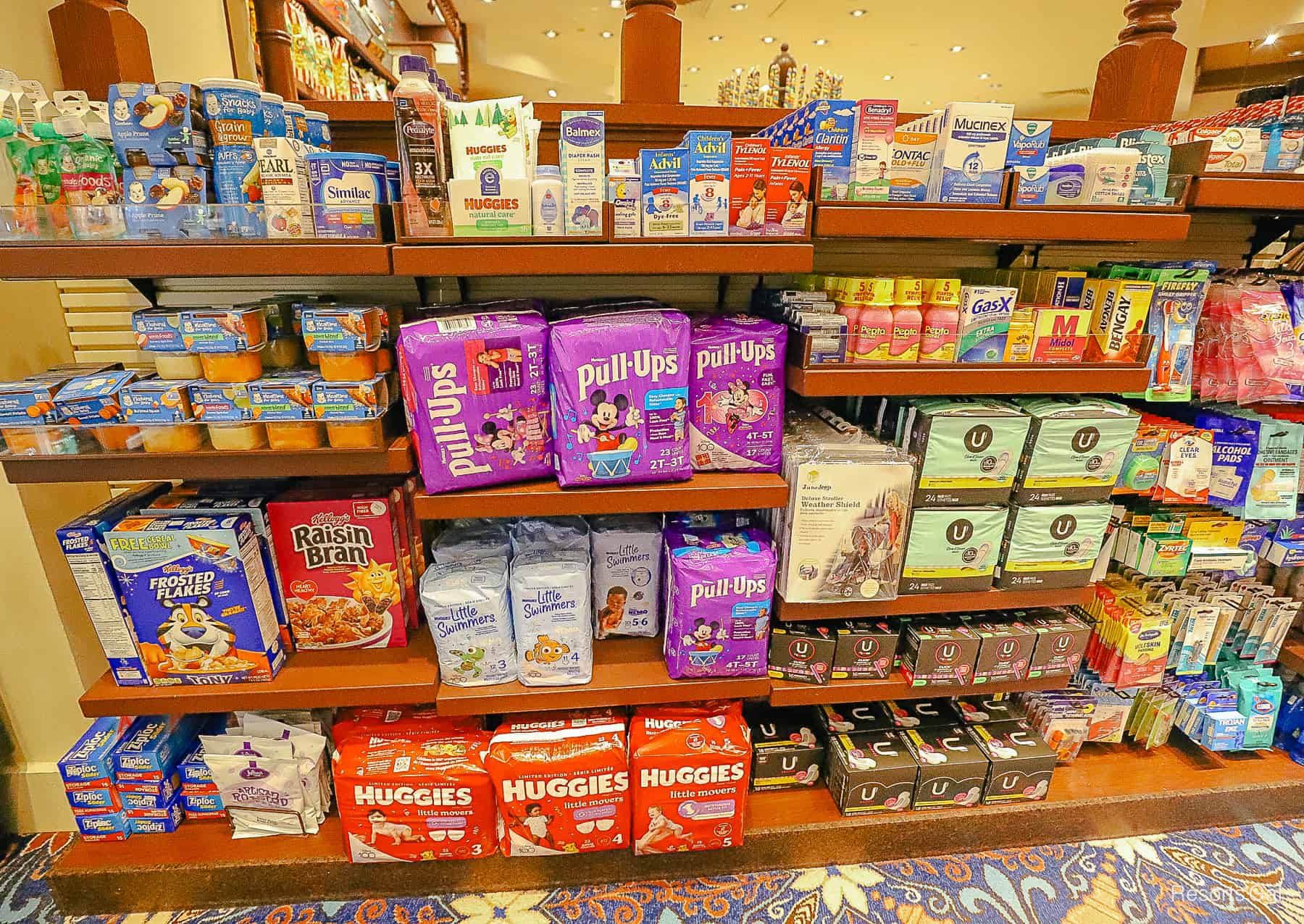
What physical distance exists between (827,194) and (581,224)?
1.78 ft

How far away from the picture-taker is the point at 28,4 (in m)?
1.53

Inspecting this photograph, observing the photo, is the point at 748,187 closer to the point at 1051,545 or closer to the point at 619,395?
the point at 619,395

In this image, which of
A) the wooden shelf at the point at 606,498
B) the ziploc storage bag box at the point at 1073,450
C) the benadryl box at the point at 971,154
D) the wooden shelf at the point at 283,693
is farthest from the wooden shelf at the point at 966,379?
the wooden shelf at the point at 283,693

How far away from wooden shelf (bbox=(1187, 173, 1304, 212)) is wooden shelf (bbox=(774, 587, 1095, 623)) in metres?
1.02

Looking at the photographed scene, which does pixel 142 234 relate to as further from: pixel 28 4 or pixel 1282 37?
pixel 1282 37

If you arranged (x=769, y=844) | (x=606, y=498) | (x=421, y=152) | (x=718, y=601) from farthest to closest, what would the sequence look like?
(x=769, y=844)
(x=718, y=601)
(x=606, y=498)
(x=421, y=152)

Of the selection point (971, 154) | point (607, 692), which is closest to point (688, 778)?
point (607, 692)

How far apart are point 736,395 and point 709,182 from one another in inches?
18.1

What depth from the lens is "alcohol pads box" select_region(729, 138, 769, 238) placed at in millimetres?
1299

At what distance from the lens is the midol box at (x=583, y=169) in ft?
4.08

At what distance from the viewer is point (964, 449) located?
1587mm

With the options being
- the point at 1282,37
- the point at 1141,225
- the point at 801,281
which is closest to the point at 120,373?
the point at 801,281

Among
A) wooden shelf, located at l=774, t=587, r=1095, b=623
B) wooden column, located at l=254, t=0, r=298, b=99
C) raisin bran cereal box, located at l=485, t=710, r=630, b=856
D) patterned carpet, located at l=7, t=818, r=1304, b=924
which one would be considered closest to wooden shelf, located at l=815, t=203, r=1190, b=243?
wooden shelf, located at l=774, t=587, r=1095, b=623

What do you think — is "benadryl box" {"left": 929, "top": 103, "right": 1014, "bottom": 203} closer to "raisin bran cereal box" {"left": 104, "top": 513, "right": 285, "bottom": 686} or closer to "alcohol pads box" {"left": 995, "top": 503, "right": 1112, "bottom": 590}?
"alcohol pads box" {"left": 995, "top": 503, "right": 1112, "bottom": 590}
